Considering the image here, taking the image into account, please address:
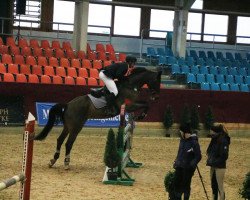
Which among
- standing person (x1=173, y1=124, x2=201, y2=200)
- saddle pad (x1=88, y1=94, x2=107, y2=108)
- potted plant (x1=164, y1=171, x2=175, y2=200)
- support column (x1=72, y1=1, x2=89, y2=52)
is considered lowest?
potted plant (x1=164, y1=171, x2=175, y2=200)

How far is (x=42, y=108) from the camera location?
2236 centimetres

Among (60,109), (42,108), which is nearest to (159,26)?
(42,108)

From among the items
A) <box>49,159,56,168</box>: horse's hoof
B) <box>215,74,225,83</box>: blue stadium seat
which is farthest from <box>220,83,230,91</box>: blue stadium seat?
<box>49,159,56,168</box>: horse's hoof

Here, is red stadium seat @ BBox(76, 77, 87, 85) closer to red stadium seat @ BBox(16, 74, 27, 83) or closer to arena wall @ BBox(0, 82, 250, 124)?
arena wall @ BBox(0, 82, 250, 124)

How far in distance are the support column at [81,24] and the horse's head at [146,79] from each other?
460 inches

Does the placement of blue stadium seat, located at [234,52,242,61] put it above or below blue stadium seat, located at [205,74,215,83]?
above

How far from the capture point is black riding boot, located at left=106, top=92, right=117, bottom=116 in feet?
52.2

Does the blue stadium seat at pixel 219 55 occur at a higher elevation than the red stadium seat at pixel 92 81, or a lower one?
higher

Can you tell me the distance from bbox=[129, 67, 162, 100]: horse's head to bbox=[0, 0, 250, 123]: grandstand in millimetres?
6975

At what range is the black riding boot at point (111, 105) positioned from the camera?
1591 cm

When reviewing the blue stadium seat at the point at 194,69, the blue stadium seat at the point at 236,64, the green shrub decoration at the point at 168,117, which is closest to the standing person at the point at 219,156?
the green shrub decoration at the point at 168,117

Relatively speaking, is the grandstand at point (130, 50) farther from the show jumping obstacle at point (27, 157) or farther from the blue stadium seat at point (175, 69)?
the show jumping obstacle at point (27, 157)

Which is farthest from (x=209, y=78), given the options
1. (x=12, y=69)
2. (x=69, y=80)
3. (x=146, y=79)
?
(x=146, y=79)

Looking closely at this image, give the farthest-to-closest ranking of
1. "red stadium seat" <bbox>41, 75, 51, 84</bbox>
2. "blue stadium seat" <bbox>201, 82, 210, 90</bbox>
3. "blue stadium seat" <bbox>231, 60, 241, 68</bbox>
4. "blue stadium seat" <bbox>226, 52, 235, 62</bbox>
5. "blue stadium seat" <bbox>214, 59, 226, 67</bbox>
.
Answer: "blue stadium seat" <bbox>226, 52, 235, 62</bbox>, "blue stadium seat" <bbox>231, 60, 241, 68</bbox>, "blue stadium seat" <bbox>214, 59, 226, 67</bbox>, "blue stadium seat" <bbox>201, 82, 210, 90</bbox>, "red stadium seat" <bbox>41, 75, 51, 84</bbox>
